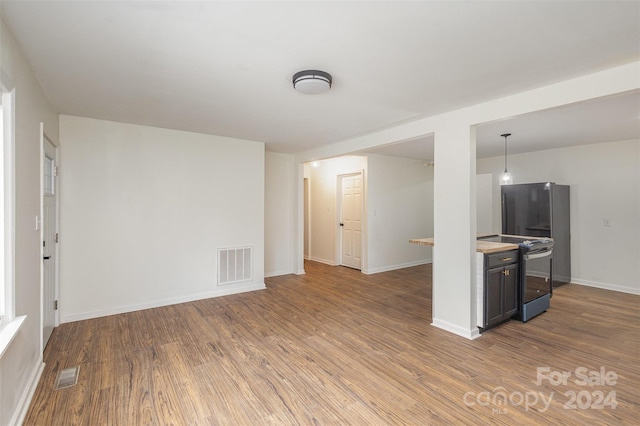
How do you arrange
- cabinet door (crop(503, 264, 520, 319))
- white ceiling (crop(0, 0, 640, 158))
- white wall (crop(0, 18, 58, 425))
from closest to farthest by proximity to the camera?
white ceiling (crop(0, 0, 640, 158))
white wall (crop(0, 18, 58, 425))
cabinet door (crop(503, 264, 520, 319))

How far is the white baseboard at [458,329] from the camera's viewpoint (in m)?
3.03

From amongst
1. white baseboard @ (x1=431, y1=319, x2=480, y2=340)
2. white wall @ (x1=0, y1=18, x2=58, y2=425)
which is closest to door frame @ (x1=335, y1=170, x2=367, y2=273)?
white baseboard @ (x1=431, y1=319, x2=480, y2=340)

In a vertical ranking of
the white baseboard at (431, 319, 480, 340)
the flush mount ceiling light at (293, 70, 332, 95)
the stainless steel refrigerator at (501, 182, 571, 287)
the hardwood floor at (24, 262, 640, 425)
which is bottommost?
the hardwood floor at (24, 262, 640, 425)

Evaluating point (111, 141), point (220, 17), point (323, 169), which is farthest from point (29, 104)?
point (323, 169)

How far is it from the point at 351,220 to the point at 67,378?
5.05m

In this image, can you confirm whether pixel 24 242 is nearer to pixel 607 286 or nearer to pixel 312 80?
pixel 312 80

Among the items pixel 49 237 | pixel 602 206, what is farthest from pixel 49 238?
pixel 602 206

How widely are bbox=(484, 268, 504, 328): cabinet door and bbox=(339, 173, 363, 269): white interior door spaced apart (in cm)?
319

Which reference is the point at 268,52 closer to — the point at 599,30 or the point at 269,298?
the point at 599,30

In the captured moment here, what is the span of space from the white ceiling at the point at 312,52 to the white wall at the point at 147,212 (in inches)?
22.2

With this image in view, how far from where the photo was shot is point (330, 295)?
4500 millimetres

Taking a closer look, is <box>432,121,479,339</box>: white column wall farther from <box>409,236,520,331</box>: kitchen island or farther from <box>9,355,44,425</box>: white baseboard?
<box>9,355,44,425</box>: white baseboard

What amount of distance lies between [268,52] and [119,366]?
2.77 m

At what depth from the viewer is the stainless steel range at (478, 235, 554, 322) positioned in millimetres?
3461
